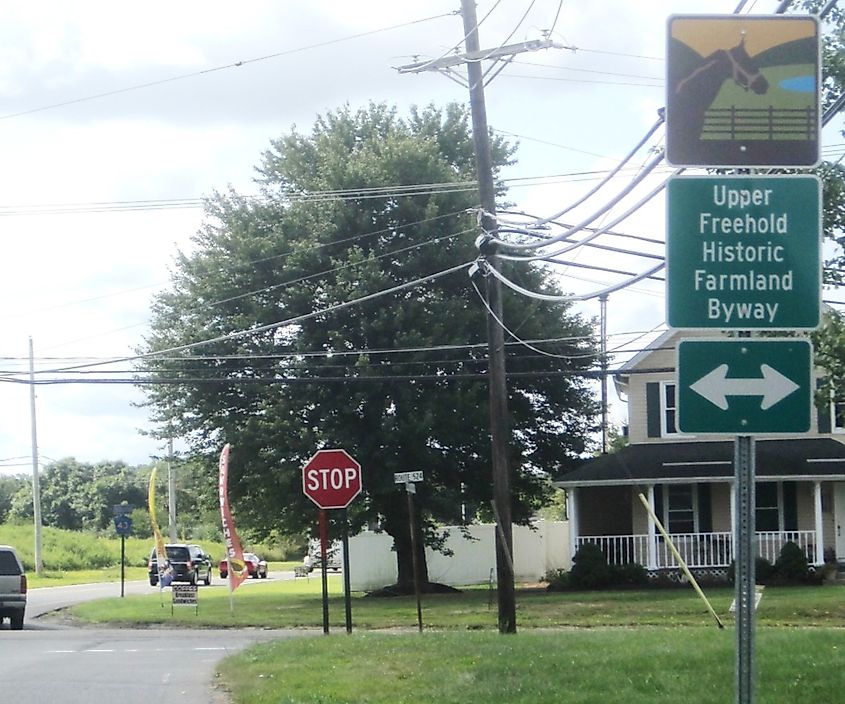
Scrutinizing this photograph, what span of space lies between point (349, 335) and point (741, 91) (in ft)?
91.7

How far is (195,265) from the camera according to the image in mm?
35750

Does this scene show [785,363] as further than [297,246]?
No

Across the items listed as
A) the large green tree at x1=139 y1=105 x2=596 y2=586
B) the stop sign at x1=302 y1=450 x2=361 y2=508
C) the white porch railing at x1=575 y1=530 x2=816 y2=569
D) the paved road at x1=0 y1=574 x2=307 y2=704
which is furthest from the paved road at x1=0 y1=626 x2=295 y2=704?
the white porch railing at x1=575 y1=530 x2=816 y2=569

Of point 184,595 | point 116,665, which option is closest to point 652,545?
point 184,595

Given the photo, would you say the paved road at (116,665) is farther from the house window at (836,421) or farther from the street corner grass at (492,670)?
the house window at (836,421)

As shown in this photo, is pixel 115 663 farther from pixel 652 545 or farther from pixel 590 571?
pixel 652 545

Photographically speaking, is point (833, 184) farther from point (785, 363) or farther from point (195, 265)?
point (195, 265)

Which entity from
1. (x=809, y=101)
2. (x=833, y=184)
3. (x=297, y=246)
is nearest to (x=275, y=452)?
(x=297, y=246)

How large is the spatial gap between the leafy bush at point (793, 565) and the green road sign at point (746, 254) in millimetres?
28847

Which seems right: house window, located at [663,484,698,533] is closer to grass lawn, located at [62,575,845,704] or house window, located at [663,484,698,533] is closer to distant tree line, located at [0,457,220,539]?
grass lawn, located at [62,575,845,704]

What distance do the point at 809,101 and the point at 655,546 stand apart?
100 feet

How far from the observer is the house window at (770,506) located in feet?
120

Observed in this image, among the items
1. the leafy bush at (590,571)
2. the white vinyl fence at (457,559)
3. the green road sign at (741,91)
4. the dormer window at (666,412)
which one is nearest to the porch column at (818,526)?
the dormer window at (666,412)

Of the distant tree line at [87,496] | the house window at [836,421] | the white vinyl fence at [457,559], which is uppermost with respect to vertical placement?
the house window at [836,421]
